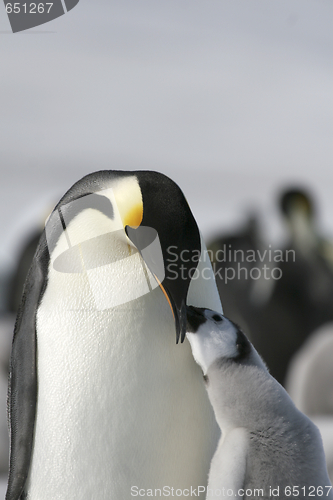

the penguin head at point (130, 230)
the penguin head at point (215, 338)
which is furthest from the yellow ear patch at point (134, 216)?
the penguin head at point (215, 338)

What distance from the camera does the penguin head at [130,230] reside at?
0.56 m

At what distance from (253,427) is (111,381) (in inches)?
8.1

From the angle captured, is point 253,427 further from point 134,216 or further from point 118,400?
point 134,216

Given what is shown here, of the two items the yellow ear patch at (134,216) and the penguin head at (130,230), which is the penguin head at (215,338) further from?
the yellow ear patch at (134,216)

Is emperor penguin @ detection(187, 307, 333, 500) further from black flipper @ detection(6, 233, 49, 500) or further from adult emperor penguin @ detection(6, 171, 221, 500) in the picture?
black flipper @ detection(6, 233, 49, 500)

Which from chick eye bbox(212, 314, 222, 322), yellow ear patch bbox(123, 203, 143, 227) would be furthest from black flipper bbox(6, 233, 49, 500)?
chick eye bbox(212, 314, 222, 322)

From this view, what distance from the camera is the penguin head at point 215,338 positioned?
1.92 ft

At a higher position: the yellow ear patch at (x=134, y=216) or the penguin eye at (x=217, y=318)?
the yellow ear patch at (x=134, y=216)

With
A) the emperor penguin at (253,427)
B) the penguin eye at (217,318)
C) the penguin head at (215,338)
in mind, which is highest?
the penguin eye at (217,318)

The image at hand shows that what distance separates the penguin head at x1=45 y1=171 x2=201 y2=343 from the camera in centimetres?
56

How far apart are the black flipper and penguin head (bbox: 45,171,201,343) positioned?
5cm

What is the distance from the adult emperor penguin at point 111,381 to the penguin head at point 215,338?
6 cm

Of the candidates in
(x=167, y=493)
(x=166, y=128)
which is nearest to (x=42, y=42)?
(x=166, y=128)

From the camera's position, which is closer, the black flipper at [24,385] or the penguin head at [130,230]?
the penguin head at [130,230]
